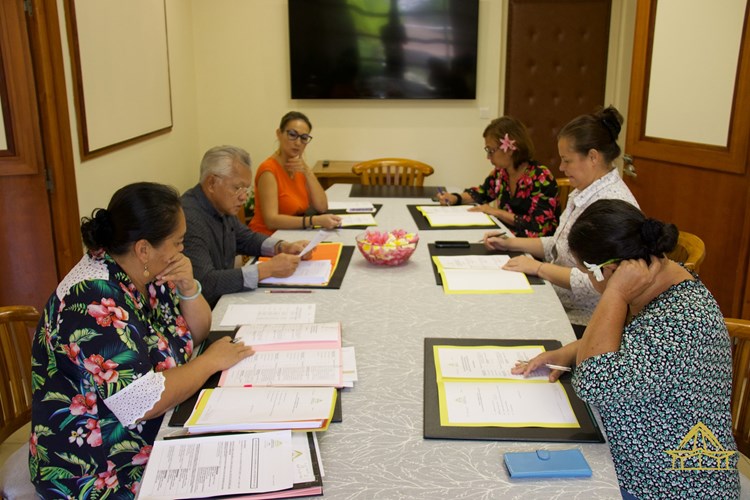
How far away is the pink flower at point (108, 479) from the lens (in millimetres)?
1390

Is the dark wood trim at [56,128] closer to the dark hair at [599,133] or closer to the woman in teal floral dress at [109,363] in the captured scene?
the woman in teal floral dress at [109,363]

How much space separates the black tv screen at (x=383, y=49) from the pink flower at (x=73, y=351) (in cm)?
412

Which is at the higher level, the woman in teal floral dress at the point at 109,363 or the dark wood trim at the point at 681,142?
the dark wood trim at the point at 681,142

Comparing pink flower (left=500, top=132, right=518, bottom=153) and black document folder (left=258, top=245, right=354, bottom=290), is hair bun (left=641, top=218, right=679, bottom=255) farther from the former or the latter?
pink flower (left=500, top=132, right=518, bottom=153)

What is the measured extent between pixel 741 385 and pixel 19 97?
2796 millimetres

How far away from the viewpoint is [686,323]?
1323 mm

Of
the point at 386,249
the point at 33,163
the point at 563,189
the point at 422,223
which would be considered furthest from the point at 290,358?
the point at 563,189

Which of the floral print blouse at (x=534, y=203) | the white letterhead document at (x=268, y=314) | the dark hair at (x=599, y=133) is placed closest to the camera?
the white letterhead document at (x=268, y=314)

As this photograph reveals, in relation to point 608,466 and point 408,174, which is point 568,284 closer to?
point 608,466

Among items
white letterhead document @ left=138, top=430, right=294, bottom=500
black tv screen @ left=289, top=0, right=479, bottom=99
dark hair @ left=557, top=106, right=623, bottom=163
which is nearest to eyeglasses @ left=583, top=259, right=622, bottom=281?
white letterhead document @ left=138, top=430, right=294, bottom=500

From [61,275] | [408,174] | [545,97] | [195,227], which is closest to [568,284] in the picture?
[195,227]

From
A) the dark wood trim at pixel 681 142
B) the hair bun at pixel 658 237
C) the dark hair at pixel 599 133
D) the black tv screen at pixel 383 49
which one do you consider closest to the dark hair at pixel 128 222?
the hair bun at pixel 658 237

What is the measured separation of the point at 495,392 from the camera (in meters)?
1.41

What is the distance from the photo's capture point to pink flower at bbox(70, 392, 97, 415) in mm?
1371
